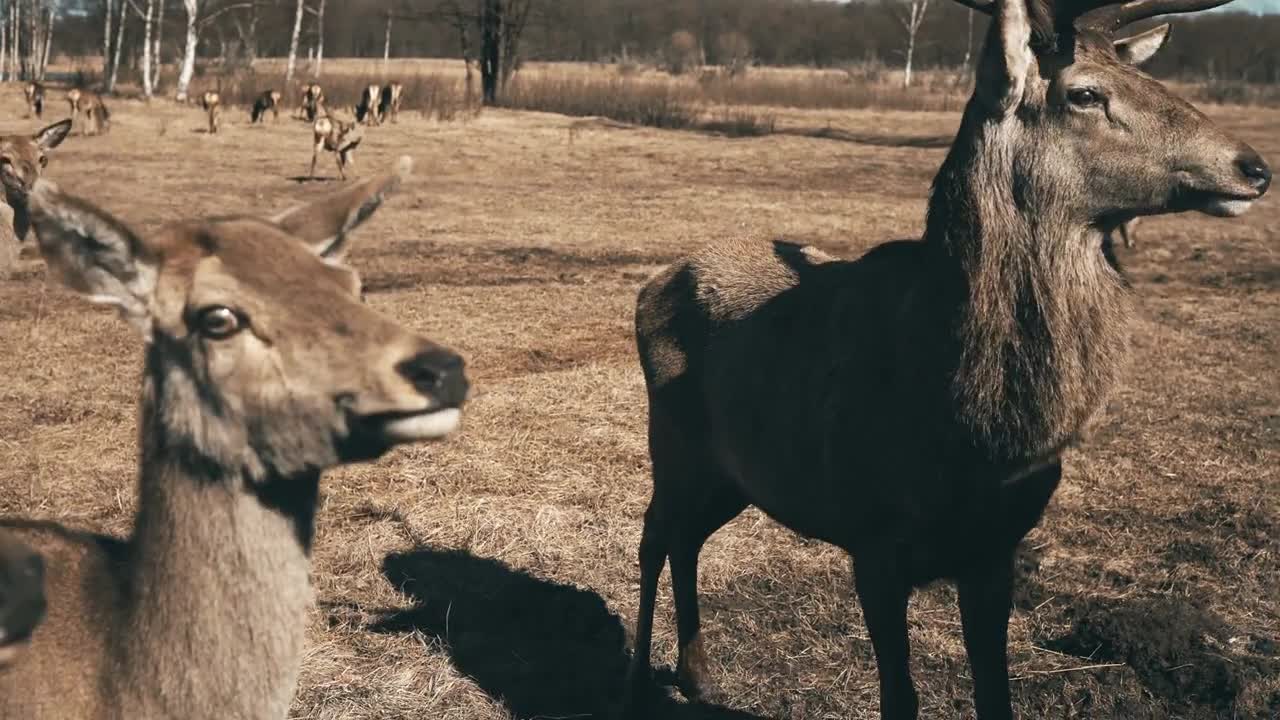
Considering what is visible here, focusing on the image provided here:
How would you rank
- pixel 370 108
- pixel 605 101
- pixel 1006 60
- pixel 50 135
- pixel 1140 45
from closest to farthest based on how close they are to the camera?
pixel 1006 60 < pixel 1140 45 < pixel 50 135 < pixel 370 108 < pixel 605 101

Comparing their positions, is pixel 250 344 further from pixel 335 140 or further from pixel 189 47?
pixel 189 47

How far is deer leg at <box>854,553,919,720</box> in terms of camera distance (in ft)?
13.0

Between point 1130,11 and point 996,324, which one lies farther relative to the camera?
point 1130,11

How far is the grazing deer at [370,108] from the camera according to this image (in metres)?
30.6

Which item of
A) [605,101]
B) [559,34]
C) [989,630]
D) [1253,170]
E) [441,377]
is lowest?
[989,630]

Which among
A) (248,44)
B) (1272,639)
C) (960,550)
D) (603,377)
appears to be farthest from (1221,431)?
(248,44)

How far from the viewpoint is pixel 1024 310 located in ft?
12.2

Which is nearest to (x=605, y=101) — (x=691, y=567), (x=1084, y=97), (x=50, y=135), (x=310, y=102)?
(x=310, y=102)

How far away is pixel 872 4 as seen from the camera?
120688 millimetres

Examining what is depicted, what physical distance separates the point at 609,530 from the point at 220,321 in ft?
12.8

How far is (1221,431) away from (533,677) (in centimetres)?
523

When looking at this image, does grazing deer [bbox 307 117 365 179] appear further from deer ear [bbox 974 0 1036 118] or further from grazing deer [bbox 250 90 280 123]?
deer ear [bbox 974 0 1036 118]

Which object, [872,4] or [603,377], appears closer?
[603,377]

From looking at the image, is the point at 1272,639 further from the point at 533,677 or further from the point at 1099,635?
the point at 533,677
